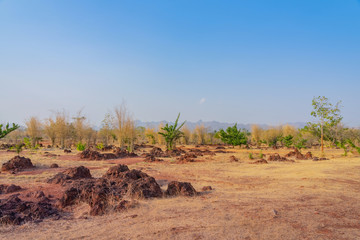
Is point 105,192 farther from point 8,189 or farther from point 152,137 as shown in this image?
point 152,137

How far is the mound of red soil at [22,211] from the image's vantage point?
4.52 m

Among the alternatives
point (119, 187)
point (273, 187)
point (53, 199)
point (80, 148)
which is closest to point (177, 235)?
point (119, 187)

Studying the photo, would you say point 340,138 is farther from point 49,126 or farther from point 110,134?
point 49,126

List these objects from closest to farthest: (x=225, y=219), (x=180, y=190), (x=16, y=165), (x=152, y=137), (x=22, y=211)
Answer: (x=225, y=219) → (x=22, y=211) → (x=180, y=190) → (x=16, y=165) → (x=152, y=137)

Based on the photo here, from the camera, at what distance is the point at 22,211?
496 cm

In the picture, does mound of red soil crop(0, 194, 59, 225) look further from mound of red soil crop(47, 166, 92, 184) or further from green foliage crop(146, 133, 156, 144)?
green foliage crop(146, 133, 156, 144)

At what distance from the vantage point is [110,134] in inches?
1198

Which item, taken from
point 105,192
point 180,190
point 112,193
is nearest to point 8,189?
point 105,192

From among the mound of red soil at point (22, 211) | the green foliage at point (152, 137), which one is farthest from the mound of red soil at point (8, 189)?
the green foliage at point (152, 137)

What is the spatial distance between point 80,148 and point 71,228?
16591 mm

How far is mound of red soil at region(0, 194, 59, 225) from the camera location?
4520mm

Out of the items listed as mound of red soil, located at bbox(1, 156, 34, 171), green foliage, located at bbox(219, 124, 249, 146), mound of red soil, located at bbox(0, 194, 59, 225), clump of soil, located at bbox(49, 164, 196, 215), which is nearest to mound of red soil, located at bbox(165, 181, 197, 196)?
clump of soil, located at bbox(49, 164, 196, 215)

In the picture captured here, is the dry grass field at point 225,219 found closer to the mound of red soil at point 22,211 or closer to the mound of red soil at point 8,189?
→ the mound of red soil at point 22,211

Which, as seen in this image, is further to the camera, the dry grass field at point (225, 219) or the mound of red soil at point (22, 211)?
the mound of red soil at point (22, 211)
